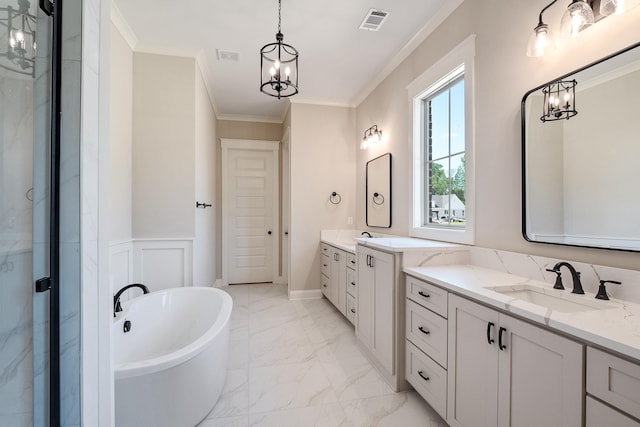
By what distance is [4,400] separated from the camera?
27.8 inches

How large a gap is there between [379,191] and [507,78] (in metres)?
1.81

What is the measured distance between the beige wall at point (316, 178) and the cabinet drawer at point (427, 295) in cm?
229

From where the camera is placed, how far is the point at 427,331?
5.51 feet

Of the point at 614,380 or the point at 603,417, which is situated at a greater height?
the point at 614,380

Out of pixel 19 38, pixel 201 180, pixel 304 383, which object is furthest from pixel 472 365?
→ pixel 201 180

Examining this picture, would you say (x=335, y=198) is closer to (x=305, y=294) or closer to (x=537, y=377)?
(x=305, y=294)

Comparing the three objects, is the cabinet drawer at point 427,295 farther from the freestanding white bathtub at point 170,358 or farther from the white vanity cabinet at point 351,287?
the freestanding white bathtub at point 170,358

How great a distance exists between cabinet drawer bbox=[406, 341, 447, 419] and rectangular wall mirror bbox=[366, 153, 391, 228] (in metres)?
1.56

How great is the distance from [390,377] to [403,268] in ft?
2.65

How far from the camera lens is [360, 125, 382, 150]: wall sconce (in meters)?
3.38

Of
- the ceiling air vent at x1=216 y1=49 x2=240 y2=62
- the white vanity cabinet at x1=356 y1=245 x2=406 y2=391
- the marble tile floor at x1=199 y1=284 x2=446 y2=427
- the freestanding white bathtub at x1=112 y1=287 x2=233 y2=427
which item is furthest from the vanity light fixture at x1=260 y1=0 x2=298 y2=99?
the marble tile floor at x1=199 y1=284 x2=446 y2=427

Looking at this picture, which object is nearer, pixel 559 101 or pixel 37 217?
pixel 37 217

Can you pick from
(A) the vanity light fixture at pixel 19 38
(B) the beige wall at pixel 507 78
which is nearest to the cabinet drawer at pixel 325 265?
(B) the beige wall at pixel 507 78

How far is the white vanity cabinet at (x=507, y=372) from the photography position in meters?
0.95
